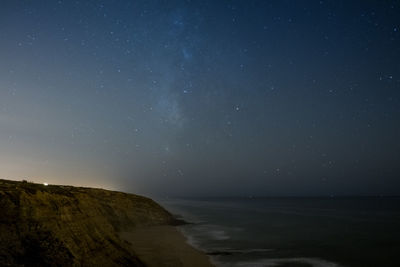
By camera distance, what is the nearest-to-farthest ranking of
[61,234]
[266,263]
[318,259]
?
[61,234] → [266,263] → [318,259]

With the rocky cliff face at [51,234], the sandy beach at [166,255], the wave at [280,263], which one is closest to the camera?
the rocky cliff face at [51,234]

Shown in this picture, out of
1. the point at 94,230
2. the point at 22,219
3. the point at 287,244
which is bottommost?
the point at 287,244

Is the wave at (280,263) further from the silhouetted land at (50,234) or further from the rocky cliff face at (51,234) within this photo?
the rocky cliff face at (51,234)

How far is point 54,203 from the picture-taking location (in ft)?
47.9

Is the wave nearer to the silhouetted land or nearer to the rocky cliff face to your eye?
the silhouetted land

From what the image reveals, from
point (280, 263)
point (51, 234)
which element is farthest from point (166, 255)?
point (51, 234)

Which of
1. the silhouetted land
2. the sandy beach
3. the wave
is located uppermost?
the silhouetted land

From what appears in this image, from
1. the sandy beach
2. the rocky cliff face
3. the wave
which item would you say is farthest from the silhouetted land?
the wave

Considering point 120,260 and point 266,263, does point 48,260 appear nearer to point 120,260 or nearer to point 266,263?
point 120,260

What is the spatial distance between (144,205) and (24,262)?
3870 centimetres

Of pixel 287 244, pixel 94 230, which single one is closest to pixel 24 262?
pixel 94 230

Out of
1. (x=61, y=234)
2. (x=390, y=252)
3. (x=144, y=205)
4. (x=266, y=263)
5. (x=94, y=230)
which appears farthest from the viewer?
(x=144, y=205)

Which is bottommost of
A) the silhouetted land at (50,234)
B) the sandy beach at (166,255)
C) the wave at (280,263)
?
the wave at (280,263)

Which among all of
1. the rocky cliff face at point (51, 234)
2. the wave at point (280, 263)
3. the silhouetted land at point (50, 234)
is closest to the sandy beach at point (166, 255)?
the silhouetted land at point (50, 234)
